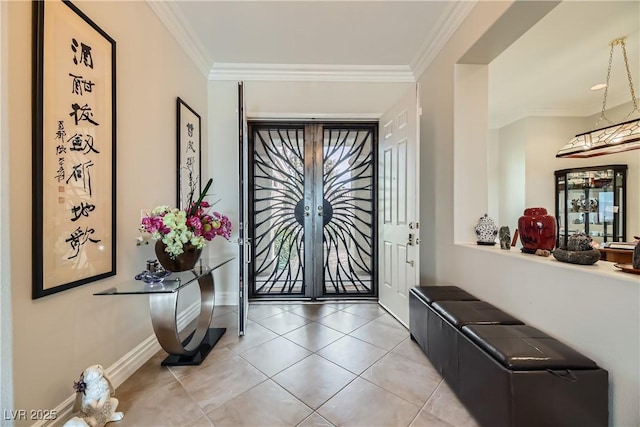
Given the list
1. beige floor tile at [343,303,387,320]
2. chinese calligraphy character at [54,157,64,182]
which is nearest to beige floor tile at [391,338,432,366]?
beige floor tile at [343,303,387,320]

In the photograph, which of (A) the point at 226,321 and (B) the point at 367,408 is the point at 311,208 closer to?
(A) the point at 226,321

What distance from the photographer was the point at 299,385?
1690 mm

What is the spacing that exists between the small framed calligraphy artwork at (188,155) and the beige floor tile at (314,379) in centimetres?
172

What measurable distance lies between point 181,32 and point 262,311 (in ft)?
9.76

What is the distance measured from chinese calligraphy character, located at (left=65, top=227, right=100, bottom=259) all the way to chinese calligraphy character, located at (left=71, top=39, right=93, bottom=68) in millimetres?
903

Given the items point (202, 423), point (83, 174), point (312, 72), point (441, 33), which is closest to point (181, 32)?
point (312, 72)

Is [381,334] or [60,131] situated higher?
[60,131]

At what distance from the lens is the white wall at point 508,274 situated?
1.11 meters

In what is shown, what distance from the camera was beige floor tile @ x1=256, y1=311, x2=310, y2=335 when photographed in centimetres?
254

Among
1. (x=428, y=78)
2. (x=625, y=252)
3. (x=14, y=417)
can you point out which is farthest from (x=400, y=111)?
(x=14, y=417)

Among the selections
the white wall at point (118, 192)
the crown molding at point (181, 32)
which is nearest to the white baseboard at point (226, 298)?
the white wall at point (118, 192)

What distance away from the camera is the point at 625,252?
2.73 meters

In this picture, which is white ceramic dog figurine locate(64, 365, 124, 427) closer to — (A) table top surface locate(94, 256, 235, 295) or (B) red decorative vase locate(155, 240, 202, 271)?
(A) table top surface locate(94, 256, 235, 295)

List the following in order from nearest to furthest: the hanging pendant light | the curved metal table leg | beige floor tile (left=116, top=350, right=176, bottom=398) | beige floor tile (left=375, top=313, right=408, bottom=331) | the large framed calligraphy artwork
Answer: the large framed calligraphy artwork → beige floor tile (left=116, top=350, right=176, bottom=398) → the curved metal table leg → beige floor tile (left=375, top=313, right=408, bottom=331) → the hanging pendant light
